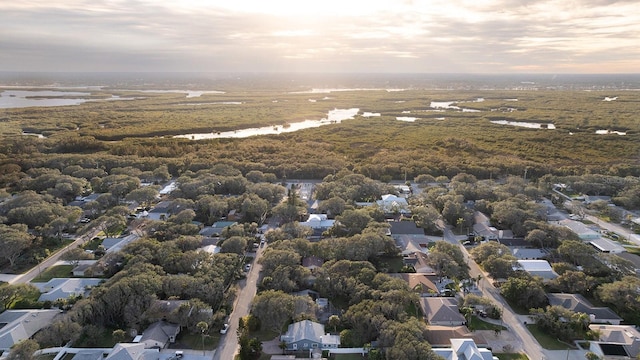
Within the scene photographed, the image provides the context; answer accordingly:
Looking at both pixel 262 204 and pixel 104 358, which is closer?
pixel 104 358

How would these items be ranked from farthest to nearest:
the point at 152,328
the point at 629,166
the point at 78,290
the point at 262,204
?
the point at 629,166 → the point at 262,204 → the point at 78,290 → the point at 152,328

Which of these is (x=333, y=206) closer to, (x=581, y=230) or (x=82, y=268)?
(x=82, y=268)

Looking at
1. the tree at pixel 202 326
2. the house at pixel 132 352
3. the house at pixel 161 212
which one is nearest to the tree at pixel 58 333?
the house at pixel 132 352

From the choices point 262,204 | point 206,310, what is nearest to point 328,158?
point 262,204

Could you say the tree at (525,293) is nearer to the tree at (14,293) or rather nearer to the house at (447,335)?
the house at (447,335)

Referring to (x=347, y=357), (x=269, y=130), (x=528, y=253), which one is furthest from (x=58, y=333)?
(x=269, y=130)

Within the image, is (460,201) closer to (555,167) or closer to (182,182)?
(555,167)
